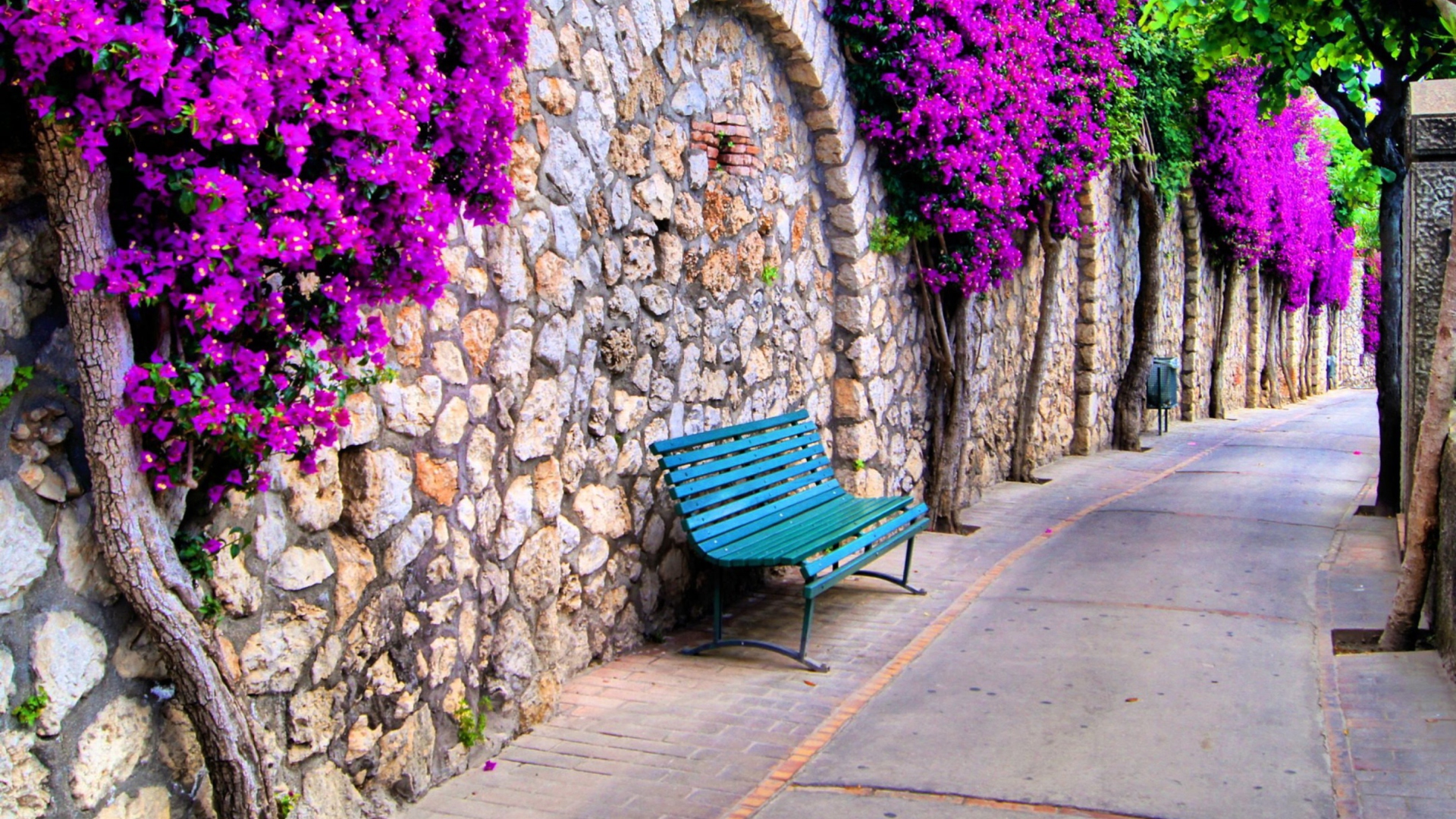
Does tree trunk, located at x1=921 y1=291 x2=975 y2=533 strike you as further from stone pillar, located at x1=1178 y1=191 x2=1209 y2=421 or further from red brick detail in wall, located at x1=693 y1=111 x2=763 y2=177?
stone pillar, located at x1=1178 y1=191 x2=1209 y2=421

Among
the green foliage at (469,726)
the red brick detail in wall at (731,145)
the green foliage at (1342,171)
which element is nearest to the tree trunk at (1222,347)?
the green foliage at (1342,171)

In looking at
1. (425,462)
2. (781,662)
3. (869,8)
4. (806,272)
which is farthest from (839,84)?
(425,462)

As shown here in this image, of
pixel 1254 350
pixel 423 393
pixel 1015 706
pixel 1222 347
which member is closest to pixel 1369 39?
pixel 1015 706

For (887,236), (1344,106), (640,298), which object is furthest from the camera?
(1344,106)

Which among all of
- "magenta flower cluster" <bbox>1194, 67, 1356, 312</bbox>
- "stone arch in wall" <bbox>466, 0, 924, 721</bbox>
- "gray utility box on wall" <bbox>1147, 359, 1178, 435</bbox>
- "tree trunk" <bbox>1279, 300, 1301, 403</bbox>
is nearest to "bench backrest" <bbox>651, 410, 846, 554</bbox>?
"stone arch in wall" <bbox>466, 0, 924, 721</bbox>

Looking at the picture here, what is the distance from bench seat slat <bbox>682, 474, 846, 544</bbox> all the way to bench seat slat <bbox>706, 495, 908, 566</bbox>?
0.25ft

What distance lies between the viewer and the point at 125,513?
2.82 metres

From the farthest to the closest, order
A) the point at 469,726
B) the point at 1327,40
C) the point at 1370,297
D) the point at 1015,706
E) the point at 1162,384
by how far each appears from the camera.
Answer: the point at 1370,297, the point at 1162,384, the point at 1327,40, the point at 1015,706, the point at 469,726

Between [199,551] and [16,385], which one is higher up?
[16,385]

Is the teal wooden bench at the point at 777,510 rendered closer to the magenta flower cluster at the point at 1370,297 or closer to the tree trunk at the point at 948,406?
the tree trunk at the point at 948,406

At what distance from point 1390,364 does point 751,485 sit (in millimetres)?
6069

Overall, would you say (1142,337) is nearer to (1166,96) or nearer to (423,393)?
(1166,96)

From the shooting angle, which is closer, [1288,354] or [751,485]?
[751,485]

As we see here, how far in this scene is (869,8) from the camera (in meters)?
7.34
